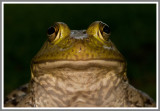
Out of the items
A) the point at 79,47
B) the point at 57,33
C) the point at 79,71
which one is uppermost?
the point at 57,33

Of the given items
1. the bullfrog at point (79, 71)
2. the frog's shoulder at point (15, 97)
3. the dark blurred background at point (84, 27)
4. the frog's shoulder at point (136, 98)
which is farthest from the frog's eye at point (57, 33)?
the dark blurred background at point (84, 27)

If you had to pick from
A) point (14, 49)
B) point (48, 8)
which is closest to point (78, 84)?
point (14, 49)

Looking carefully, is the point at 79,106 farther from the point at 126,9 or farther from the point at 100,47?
the point at 126,9

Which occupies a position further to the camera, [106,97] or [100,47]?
[106,97]

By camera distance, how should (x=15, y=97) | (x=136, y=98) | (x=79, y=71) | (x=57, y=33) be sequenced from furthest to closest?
(x=15, y=97) → (x=136, y=98) → (x=57, y=33) → (x=79, y=71)

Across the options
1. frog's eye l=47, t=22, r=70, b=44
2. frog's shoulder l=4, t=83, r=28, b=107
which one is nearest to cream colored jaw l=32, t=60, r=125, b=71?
frog's eye l=47, t=22, r=70, b=44

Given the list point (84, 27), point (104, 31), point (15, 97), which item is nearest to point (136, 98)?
point (104, 31)

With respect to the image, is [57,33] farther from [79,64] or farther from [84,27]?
[84,27]

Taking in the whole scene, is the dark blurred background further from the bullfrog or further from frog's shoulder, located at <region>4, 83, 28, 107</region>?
the bullfrog
